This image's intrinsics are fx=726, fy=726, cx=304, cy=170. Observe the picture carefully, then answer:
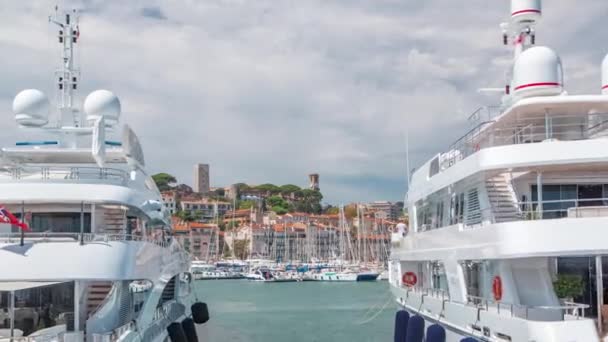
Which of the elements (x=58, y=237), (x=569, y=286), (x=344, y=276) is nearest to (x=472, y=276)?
(x=569, y=286)

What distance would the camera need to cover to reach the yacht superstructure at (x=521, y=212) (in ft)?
43.0

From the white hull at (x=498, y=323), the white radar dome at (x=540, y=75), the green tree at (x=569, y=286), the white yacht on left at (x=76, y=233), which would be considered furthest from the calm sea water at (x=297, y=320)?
the green tree at (x=569, y=286)

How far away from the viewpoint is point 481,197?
16516 millimetres

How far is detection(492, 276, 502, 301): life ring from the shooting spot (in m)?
14.6

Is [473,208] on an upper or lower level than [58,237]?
upper

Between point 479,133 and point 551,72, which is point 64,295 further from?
point 551,72

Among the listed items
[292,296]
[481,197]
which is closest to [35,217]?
[481,197]

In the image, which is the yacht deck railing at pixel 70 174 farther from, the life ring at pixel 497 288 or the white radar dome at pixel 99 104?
the life ring at pixel 497 288

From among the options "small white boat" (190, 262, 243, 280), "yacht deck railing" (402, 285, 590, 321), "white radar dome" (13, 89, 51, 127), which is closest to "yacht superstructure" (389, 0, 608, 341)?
"yacht deck railing" (402, 285, 590, 321)

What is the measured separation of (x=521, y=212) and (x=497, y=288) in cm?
172

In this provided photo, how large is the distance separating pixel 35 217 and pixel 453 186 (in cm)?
1005

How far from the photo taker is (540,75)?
16.8 meters

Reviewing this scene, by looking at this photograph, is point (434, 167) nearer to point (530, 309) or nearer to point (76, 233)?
point (530, 309)

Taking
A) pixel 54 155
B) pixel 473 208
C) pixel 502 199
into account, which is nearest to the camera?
→ pixel 502 199
